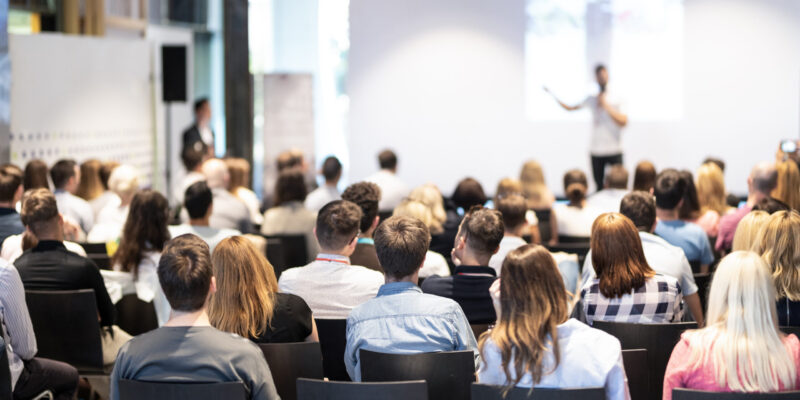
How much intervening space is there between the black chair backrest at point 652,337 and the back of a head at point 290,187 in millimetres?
3289

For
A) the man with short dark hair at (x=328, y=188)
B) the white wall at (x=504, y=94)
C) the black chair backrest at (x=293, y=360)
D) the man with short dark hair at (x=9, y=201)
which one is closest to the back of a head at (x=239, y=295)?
the black chair backrest at (x=293, y=360)

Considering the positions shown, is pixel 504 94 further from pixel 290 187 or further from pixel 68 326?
pixel 68 326

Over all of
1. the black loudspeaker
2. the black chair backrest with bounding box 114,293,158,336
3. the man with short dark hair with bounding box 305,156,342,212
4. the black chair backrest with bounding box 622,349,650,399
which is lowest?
the black chair backrest with bounding box 114,293,158,336

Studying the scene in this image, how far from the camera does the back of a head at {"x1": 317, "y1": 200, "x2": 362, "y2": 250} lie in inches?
144

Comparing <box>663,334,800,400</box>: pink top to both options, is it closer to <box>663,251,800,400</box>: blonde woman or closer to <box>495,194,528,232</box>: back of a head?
<box>663,251,800,400</box>: blonde woman

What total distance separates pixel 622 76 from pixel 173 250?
357 inches

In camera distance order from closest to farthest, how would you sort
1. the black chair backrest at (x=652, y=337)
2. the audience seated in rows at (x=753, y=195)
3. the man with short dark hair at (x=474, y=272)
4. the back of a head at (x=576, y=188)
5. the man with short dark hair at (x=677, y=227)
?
1. the black chair backrest at (x=652, y=337)
2. the man with short dark hair at (x=474, y=272)
3. the man with short dark hair at (x=677, y=227)
4. the audience seated in rows at (x=753, y=195)
5. the back of a head at (x=576, y=188)

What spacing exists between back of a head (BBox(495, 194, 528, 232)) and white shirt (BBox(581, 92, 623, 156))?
5.70 m

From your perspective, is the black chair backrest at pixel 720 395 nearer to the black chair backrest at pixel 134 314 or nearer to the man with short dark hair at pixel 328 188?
the black chair backrest at pixel 134 314

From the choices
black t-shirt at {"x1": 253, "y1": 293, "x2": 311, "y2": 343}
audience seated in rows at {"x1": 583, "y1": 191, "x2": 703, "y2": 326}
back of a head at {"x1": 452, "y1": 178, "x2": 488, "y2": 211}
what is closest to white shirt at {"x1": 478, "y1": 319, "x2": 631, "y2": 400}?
black t-shirt at {"x1": 253, "y1": 293, "x2": 311, "y2": 343}

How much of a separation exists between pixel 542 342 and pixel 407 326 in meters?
0.60

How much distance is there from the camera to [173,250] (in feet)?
8.48

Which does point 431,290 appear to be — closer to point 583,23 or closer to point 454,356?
point 454,356

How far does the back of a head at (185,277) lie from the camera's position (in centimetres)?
252
